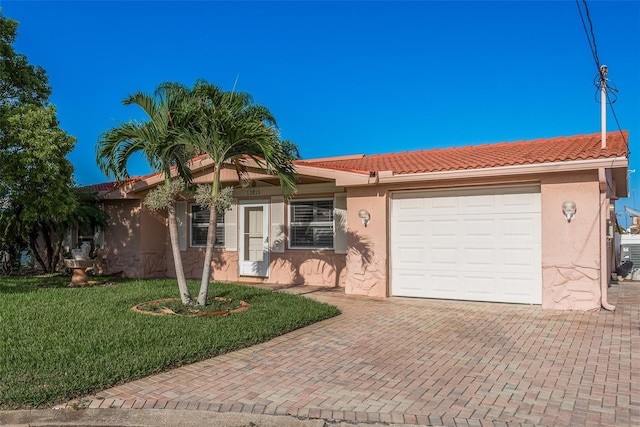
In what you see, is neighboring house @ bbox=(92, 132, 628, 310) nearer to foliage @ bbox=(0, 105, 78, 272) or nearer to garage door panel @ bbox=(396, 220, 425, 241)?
garage door panel @ bbox=(396, 220, 425, 241)

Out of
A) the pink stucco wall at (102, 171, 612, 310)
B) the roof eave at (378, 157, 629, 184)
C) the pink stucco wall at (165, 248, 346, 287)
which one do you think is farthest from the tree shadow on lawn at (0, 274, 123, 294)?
the roof eave at (378, 157, 629, 184)

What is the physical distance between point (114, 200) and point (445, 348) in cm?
1191

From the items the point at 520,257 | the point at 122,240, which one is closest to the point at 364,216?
the point at 520,257

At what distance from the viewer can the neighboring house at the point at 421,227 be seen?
27.6ft

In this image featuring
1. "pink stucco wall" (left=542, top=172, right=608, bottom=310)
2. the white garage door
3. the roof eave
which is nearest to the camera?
the roof eave

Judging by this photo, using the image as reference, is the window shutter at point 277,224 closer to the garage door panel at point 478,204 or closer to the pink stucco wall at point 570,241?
the garage door panel at point 478,204

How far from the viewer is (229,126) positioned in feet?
25.4

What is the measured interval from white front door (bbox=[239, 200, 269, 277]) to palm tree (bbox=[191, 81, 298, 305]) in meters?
4.70

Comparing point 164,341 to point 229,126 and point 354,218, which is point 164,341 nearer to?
point 229,126

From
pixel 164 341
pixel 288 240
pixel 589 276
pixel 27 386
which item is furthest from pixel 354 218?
pixel 27 386

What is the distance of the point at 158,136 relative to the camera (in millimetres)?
7941

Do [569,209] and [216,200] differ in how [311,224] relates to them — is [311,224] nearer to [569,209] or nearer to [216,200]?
[216,200]


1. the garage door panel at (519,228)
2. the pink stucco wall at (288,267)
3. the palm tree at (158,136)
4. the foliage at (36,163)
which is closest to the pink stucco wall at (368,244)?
the pink stucco wall at (288,267)

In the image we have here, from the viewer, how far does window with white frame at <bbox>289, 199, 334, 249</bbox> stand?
39.9 feet
